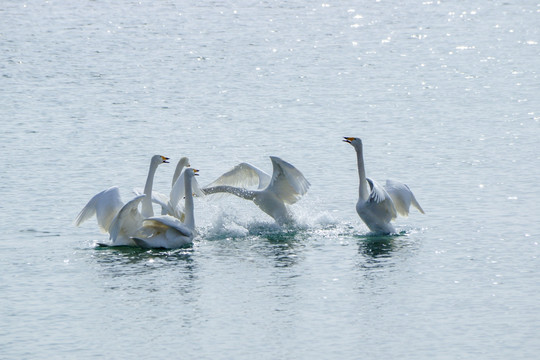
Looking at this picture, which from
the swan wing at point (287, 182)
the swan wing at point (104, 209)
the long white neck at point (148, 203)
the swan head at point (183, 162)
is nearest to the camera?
the swan wing at point (104, 209)

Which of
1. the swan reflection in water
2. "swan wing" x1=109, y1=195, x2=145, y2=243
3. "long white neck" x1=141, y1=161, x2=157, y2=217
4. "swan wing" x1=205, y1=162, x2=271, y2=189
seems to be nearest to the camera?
the swan reflection in water

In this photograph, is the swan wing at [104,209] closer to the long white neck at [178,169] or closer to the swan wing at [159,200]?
the swan wing at [159,200]

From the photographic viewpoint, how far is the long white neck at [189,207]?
1452 cm

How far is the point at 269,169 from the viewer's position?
19000 mm

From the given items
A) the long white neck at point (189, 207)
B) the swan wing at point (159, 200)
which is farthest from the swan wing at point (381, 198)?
the swan wing at point (159, 200)

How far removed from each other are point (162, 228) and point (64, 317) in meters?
2.80

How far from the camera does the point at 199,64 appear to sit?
98.2 feet

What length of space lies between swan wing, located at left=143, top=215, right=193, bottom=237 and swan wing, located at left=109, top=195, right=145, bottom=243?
0.42 feet

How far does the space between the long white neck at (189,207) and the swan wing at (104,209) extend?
80cm

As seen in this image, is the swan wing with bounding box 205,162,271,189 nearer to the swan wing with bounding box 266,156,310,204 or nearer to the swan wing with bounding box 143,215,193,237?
the swan wing with bounding box 266,156,310,204

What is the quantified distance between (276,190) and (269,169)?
11.8ft

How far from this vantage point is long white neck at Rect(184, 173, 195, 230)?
47.6 ft

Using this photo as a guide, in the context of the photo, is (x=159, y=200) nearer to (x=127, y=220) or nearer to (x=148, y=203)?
(x=148, y=203)

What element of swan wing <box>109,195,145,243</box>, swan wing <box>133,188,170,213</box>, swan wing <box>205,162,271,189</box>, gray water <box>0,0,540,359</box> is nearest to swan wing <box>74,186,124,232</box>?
swan wing <box>109,195,145,243</box>
